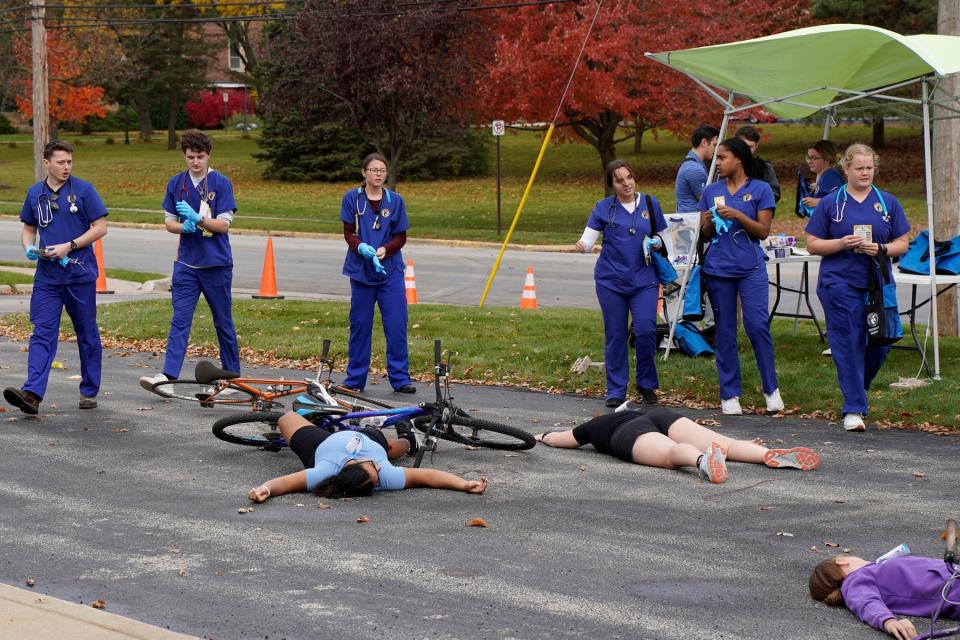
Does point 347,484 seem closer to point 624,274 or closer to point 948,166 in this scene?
point 624,274

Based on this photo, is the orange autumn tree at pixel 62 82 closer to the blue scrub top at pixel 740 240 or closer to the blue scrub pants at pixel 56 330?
the blue scrub pants at pixel 56 330

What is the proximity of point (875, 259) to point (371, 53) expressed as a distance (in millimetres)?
25665

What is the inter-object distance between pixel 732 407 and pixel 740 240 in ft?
4.25

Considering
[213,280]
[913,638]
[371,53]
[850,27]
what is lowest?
[913,638]

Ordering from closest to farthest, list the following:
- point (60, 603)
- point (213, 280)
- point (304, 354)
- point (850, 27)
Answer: point (60, 603) → point (213, 280) → point (850, 27) → point (304, 354)

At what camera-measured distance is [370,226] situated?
35.7 ft

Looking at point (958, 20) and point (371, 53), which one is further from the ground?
point (371, 53)

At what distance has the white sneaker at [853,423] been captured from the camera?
9430 millimetres

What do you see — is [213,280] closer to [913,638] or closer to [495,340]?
[495,340]

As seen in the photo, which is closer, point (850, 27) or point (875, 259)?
point (875, 259)

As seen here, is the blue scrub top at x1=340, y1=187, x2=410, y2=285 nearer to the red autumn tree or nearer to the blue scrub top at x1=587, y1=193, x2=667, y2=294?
the blue scrub top at x1=587, y1=193, x2=667, y2=294

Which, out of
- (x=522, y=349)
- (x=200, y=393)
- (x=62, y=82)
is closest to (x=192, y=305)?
(x=200, y=393)

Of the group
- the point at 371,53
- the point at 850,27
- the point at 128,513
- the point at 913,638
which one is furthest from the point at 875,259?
the point at 371,53

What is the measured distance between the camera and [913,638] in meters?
5.06
